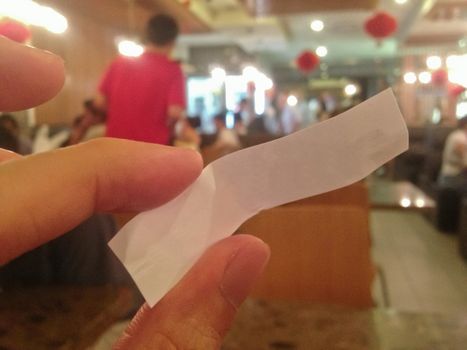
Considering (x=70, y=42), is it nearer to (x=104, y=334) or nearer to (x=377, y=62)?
(x=104, y=334)

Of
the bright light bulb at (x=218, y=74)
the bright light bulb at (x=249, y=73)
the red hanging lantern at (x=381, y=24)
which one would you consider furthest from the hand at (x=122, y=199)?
the bright light bulb at (x=218, y=74)

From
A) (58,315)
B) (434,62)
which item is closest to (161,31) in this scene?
(58,315)

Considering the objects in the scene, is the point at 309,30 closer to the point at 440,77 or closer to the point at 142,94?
the point at 440,77

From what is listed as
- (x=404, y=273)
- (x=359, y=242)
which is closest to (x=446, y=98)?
(x=404, y=273)

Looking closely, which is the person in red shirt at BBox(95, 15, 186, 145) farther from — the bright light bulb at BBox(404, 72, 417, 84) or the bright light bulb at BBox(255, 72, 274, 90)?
the bright light bulb at BBox(404, 72, 417, 84)

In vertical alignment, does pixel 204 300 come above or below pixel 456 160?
above

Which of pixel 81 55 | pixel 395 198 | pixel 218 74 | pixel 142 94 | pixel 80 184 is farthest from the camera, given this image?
pixel 218 74

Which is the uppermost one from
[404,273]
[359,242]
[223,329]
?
[223,329]
